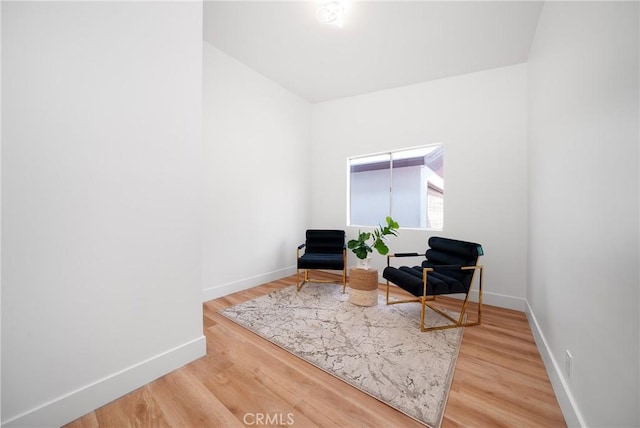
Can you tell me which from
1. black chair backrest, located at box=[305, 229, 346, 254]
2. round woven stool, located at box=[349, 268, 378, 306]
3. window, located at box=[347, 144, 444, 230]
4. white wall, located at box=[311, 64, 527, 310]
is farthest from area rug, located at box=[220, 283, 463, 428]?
window, located at box=[347, 144, 444, 230]

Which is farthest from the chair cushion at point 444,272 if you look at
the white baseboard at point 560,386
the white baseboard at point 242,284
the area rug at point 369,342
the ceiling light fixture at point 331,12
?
the ceiling light fixture at point 331,12

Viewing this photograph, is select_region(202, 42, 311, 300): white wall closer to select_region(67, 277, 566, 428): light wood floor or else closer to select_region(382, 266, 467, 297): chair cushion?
select_region(67, 277, 566, 428): light wood floor

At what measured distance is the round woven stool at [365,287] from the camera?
3.07 m

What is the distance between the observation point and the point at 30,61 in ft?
4.14

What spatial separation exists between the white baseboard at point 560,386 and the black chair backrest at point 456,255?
0.70 metres

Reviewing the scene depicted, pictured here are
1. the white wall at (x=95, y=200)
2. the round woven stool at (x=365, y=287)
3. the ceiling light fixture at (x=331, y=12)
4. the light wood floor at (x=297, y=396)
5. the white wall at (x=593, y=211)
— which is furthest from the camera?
the round woven stool at (x=365, y=287)

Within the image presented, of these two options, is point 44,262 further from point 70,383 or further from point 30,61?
point 30,61

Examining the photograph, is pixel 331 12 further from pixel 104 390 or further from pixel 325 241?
pixel 104 390

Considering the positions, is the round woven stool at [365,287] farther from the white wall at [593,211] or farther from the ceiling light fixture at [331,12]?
the ceiling light fixture at [331,12]

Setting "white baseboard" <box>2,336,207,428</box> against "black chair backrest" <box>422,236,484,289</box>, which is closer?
"white baseboard" <box>2,336,207,428</box>

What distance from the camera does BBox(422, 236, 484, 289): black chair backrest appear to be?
2629 millimetres

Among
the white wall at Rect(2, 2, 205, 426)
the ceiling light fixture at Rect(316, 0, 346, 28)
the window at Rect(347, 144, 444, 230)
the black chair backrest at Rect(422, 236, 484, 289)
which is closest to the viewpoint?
the white wall at Rect(2, 2, 205, 426)

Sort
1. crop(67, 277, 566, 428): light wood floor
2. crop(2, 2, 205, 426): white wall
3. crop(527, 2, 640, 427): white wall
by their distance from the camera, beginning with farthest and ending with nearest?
crop(67, 277, 566, 428): light wood floor, crop(2, 2, 205, 426): white wall, crop(527, 2, 640, 427): white wall

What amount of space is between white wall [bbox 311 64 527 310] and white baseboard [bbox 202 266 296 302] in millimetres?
1613
